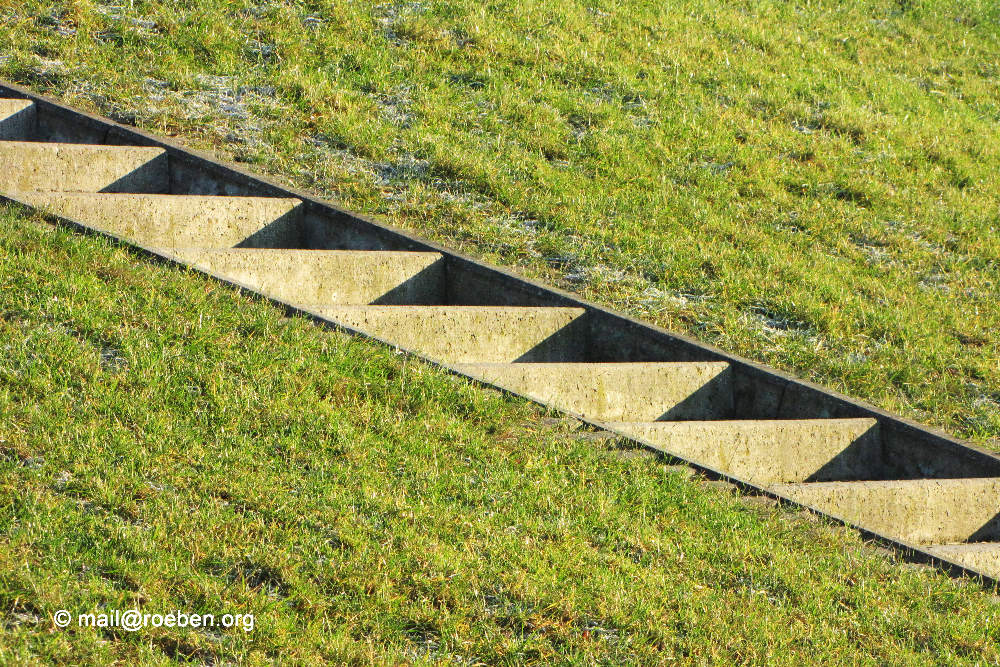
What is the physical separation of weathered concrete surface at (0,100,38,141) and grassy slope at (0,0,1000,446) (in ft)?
1.27

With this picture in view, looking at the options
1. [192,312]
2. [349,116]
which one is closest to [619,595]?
[192,312]

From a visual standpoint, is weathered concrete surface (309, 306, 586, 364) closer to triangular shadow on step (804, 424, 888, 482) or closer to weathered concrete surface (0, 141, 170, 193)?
triangular shadow on step (804, 424, 888, 482)

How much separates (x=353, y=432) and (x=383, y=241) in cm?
275

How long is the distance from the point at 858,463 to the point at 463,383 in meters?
2.29

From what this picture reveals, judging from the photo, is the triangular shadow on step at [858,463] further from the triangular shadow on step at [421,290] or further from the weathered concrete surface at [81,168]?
the weathered concrete surface at [81,168]

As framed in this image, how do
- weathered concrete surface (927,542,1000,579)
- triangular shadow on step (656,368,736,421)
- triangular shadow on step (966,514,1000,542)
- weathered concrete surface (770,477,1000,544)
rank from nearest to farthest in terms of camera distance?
weathered concrete surface (927,542,1000,579) < weathered concrete surface (770,477,1000,544) < triangular shadow on step (966,514,1000,542) < triangular shadow on step (656,368,736,421)

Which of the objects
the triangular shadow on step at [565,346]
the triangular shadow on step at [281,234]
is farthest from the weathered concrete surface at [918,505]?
the triangular shadow on step at [281,234]

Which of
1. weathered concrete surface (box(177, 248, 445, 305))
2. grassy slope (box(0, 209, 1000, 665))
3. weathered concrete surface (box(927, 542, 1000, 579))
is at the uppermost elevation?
weathered concrete surface (box(177, 248, 445, 305))

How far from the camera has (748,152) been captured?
9.47 metres

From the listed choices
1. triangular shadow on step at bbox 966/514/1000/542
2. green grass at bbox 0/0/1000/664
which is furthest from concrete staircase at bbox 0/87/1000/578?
green grass at bbox 0/0/1000/664

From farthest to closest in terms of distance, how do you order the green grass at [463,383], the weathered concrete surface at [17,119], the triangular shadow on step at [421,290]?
the weathered concrete surface at [17,119], the triangular shadow on step at [421,290], the green grass at [463,383]

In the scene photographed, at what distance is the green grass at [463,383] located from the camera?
3723 millimetres

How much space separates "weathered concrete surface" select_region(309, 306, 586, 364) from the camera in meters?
5.84

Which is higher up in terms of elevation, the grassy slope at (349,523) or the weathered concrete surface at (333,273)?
the weathered concrete surface at (333,273)
